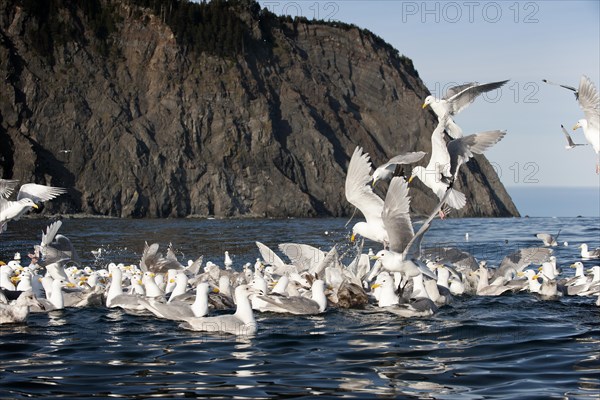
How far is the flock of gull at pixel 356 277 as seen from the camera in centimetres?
1335

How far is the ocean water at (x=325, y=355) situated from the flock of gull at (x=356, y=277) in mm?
350

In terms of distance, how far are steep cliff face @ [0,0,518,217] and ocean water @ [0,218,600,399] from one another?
65.7 metres

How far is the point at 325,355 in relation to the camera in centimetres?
1065

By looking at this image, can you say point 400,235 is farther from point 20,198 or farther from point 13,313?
point 20,198

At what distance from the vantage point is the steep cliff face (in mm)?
83500

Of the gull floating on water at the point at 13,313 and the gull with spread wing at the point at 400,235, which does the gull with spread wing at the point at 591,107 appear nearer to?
the gull with spread wing at the point at 400,235

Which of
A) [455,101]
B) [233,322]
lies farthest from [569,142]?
[233,322]

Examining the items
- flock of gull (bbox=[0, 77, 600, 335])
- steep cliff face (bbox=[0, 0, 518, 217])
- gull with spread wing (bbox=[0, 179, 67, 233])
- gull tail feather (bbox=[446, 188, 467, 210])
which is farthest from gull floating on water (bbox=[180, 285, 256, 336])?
steep cliff face (bbox=[0, 0, 518, 217])

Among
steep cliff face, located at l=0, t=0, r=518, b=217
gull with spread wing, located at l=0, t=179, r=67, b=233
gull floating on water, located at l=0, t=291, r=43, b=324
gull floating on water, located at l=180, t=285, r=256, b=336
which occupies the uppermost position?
steep cliff face, located at l=0, t=0, r=518, b=217

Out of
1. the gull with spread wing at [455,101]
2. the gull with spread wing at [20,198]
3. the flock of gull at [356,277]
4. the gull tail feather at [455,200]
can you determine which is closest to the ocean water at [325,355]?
the flock of gull at [356,277]

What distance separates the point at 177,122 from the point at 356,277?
2917 inches

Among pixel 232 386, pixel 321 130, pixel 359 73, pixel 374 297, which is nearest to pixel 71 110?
pixel 321 130

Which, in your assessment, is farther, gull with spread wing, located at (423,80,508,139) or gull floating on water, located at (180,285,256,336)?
gull with spread wing, located at (423,80,508,139)

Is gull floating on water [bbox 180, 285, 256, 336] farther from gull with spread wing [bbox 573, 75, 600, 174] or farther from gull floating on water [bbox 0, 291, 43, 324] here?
gull with spread wing [bbox 573, 75, 600, 174]
